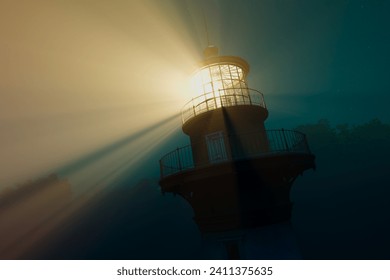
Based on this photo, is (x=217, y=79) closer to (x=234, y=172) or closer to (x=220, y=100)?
(x=220, y=100)

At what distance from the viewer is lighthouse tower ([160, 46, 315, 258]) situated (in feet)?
Result: 20.7

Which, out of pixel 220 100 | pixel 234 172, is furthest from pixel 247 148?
pixel 220 100

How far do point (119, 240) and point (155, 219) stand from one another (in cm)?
513

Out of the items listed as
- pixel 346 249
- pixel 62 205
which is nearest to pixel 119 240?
pixel 62 205

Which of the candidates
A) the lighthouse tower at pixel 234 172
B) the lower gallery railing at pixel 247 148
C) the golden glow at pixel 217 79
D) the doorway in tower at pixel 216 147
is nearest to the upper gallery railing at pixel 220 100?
the lighthouse tower at pixel 234 172

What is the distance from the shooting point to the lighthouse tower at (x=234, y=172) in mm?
6320

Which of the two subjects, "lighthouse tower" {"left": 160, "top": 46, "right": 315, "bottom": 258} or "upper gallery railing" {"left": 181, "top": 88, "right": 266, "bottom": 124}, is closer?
"lighthouse tower" {"left": 160, "top": 46, "right": 315, "bottom": 258}

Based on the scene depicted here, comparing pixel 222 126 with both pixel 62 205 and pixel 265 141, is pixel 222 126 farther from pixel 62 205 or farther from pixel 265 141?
pixel 62 205

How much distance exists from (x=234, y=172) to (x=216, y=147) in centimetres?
144

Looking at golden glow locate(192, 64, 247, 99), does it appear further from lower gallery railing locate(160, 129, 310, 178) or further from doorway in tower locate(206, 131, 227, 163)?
lower gallery railing locate(160, 129, 310, 178)

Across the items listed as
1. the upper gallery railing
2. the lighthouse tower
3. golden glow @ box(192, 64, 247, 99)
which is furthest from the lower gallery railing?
golden glow @ box(192, 64, 247, 99)

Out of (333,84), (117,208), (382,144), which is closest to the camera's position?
(382,144)

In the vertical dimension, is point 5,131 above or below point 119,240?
above
